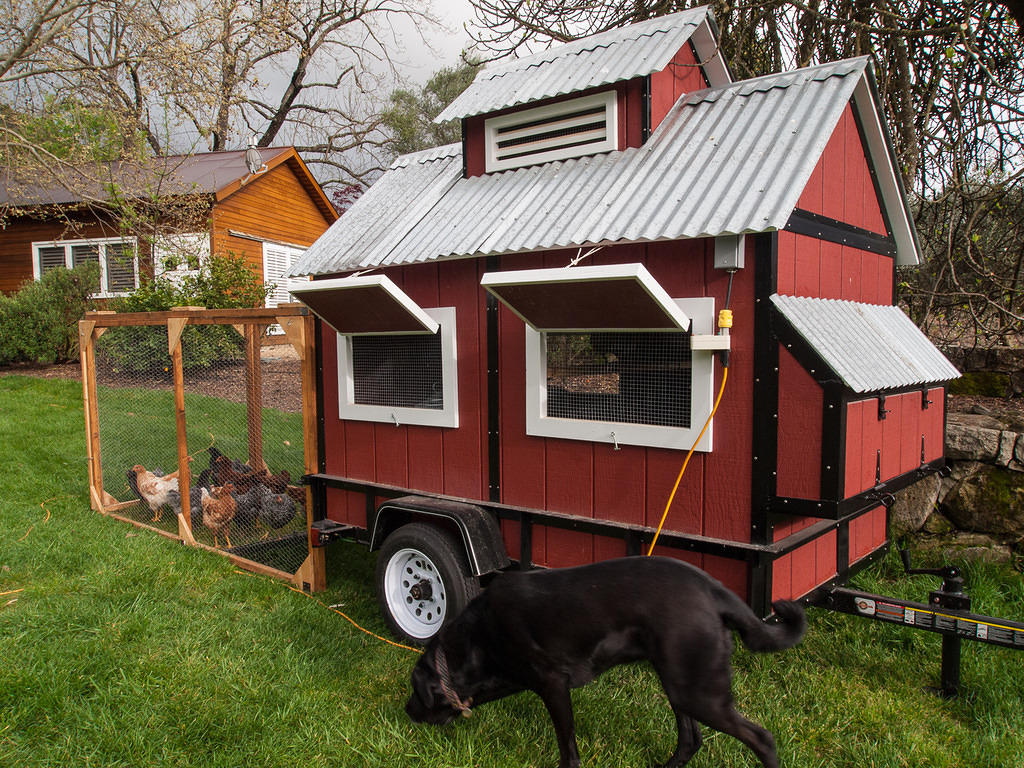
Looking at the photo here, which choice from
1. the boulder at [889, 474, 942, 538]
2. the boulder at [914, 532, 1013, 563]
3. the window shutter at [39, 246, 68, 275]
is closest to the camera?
the boulder at [914, 532, 1013, 563]

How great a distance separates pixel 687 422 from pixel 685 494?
0.33m

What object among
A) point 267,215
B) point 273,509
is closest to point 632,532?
point 273,509

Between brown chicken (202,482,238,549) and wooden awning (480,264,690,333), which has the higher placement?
wooden awning (480,264,690,333)

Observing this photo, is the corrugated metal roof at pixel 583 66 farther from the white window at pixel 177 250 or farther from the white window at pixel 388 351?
the white window at pixel 177 250

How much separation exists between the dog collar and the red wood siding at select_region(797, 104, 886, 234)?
2578mm

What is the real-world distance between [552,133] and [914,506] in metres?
3.53

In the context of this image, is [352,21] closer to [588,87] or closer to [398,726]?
[588,87]

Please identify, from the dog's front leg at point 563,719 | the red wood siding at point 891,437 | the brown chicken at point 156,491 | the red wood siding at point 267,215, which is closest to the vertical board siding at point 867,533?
the red wood siding at point 891,437

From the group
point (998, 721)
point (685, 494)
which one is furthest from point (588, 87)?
point (998, 721)

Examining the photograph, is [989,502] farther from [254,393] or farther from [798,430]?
[254,393]

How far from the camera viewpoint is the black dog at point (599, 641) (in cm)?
242

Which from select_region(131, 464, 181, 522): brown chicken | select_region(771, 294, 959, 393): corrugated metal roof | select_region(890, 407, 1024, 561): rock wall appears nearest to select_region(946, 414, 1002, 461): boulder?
select_region(890, 407, 1024, 561): rock wall

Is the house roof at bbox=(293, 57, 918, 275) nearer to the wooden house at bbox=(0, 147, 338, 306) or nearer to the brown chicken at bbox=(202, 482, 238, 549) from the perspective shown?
the brown chicken at bbox=(202, 482, 238, 549)

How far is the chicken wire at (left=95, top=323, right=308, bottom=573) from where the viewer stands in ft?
18.8
